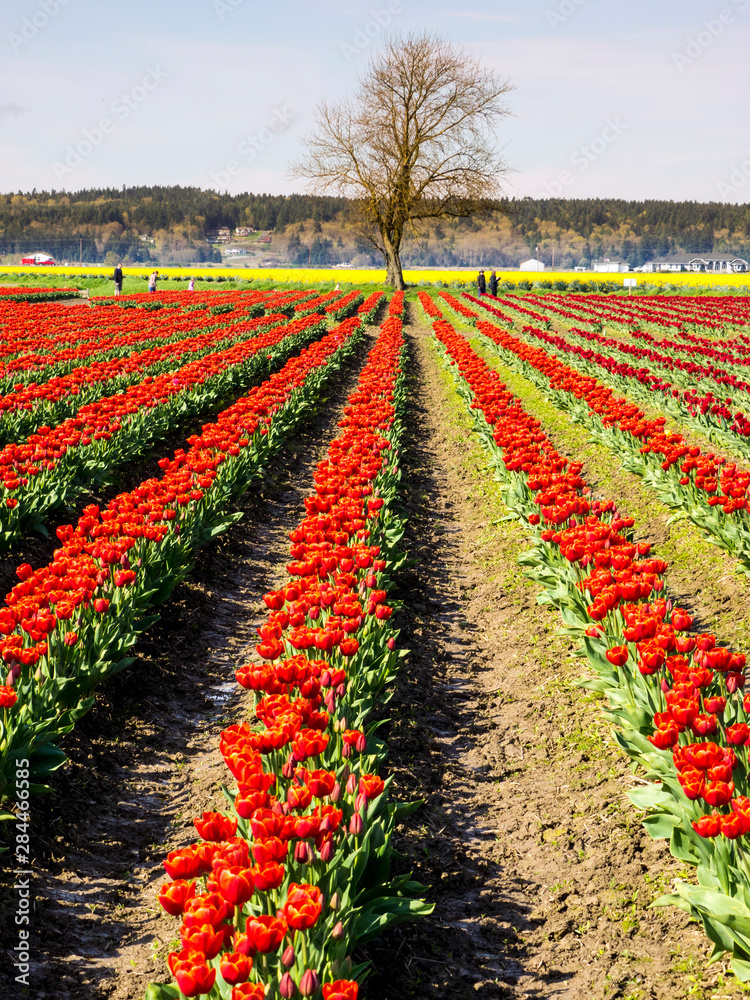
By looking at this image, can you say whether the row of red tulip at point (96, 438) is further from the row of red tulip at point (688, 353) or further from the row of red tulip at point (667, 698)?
the row of red tulip at point (688, 353)

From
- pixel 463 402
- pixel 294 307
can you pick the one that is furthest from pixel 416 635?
pixel 294 307

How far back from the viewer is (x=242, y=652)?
20.2ft

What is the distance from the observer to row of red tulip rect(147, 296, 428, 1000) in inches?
85.1

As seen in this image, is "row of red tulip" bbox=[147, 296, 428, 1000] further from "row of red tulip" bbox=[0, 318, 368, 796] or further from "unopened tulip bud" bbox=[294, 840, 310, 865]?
"row of red tulip" bbox=[0, 318, 368, 796]

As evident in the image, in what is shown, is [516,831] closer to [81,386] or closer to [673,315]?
[81,386]

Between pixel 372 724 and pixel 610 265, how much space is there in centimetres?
14901

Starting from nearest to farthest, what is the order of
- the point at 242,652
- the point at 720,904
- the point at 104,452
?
the point at 720,904
the point at 242,652
the point at 104,452

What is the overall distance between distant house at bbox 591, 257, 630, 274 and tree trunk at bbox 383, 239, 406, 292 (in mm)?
89344

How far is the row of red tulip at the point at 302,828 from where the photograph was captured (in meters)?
2.16

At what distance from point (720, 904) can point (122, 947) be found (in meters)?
2.41

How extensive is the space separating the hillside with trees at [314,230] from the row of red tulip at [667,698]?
445 feet

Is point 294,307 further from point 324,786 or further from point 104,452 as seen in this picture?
point 324,786

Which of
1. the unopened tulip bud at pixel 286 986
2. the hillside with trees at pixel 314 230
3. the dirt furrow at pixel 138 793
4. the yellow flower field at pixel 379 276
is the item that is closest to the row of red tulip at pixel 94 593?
the dirt furrow at pixel 138 793

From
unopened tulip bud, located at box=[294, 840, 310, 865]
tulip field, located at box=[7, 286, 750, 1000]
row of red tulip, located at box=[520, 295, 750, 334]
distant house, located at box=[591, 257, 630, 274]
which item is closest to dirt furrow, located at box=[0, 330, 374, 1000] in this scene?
tulip field, located at box=[7, 286, 750, 1000]
